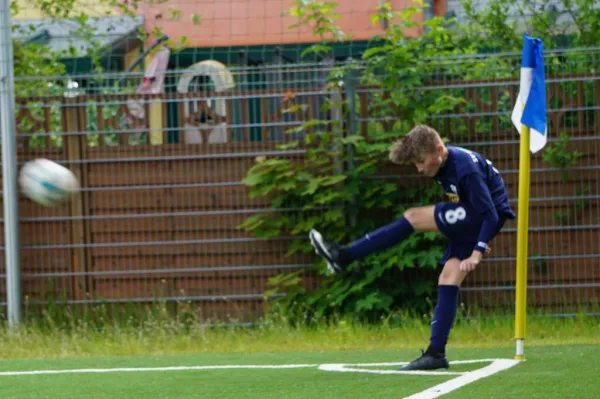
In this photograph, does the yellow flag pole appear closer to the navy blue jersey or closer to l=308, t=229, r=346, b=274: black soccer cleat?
the navy blue jersey

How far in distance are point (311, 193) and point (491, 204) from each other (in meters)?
3.28

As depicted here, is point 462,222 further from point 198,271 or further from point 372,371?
point 198,271

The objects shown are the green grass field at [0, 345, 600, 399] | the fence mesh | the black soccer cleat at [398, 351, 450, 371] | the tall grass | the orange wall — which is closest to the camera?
the green grass field at [0, 345, 600, 399]

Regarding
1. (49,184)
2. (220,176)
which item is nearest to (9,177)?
(220,176)

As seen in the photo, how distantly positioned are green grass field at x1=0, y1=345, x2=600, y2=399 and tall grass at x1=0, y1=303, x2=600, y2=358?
904mm

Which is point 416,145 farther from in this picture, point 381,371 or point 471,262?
point 381,371

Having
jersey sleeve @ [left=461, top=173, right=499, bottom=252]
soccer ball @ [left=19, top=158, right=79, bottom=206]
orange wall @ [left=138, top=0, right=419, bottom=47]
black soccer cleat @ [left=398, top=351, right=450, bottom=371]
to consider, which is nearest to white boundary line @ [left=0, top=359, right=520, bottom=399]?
black soccer cleat @ [left=398, top=351, right=450, bottom=371]

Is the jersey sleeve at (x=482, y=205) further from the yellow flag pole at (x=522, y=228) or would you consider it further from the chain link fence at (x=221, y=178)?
the chain link fence at (x=221, y=178)

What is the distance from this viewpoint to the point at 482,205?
7.49 m

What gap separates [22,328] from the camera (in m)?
10.8

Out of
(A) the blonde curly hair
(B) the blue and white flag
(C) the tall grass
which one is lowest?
(C) the tall grass

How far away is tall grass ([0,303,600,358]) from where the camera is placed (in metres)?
10.1

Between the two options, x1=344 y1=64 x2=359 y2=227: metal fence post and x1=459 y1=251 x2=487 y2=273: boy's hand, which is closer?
x1=459 y1=251 x2=487 y2=273: boy's hand

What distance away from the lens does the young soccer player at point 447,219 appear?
7516mm
